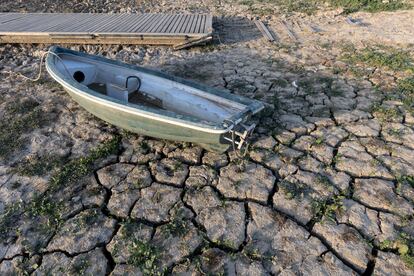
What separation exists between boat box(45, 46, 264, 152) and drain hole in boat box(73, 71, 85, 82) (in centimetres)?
1

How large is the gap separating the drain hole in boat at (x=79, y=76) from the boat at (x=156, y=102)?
15mm

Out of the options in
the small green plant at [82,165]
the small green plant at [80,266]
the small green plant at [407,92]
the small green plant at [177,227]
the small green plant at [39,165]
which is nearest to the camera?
the small green plant at [80,266]

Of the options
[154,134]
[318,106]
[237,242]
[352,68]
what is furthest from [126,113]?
[352,68]

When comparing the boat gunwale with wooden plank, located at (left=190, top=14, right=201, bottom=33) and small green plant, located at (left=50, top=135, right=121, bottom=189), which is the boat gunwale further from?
wooden plank, located at (left=190, top=14, right=201, bottom=33)

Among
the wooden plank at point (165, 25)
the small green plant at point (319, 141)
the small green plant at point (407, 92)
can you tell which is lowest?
the wooden plank at point (165, 25)

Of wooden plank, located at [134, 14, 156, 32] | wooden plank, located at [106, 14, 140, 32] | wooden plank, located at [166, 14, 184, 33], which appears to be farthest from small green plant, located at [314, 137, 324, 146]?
wooden plank, located at [106, 14, 140, 32]

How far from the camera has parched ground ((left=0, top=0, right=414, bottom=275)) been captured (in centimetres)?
311

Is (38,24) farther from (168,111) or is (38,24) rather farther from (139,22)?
(168,111)

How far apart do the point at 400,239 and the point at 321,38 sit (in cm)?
558

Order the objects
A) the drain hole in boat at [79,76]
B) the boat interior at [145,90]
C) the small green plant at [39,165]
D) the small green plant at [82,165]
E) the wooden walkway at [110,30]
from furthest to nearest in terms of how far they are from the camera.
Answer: the wooden walkway at [110,30] < the drain hole in boat at [79,76] < the boat interior at [145,90] < the small green plant at [39,165] < the small green plant at [82,165]

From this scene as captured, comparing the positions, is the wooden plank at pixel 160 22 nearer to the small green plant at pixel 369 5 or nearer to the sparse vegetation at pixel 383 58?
the sparse vegetation at pixel 383 58

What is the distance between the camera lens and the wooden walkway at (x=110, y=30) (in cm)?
732

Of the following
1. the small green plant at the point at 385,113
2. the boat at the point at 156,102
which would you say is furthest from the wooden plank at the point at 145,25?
the small green plant at the point at 385,113

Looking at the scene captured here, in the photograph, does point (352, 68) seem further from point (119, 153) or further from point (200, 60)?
point (119, 153)
